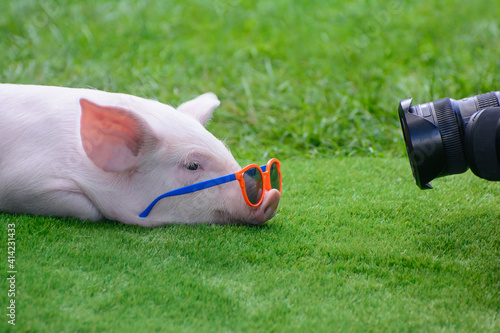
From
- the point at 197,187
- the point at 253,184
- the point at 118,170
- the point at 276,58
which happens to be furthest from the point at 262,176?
the point at 276,58

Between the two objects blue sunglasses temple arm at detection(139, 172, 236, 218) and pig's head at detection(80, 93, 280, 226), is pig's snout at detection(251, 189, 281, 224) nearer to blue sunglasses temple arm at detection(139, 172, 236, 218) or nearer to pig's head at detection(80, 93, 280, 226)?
pig's head at detection(80, 93, 280, 226)

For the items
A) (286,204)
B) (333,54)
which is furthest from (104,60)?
(286,204)

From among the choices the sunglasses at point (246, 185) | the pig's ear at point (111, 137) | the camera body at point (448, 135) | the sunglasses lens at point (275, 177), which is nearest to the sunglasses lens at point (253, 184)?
the sunglasses at point (246, 185)

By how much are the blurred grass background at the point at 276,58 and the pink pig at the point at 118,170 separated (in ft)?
5.14

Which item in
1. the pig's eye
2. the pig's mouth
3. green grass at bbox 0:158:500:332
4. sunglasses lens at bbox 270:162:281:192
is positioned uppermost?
the pig's eye

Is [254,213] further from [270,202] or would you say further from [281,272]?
[281,272]

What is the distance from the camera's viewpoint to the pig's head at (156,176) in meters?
2.39

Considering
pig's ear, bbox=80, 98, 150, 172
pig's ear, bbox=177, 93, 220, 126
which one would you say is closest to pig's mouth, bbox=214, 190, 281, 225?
pig's ear, bbox=80, 98, 150, 172

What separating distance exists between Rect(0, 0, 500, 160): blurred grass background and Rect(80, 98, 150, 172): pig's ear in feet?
5.51

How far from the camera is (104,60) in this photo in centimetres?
549

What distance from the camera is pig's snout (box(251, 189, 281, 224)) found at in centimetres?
238

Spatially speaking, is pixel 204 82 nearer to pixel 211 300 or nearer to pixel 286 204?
pixel 286 204

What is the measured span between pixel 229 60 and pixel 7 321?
4.31 metres

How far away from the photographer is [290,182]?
3207 mm
